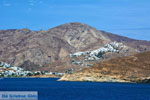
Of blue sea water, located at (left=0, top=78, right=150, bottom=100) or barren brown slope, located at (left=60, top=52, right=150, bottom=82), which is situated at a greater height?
barren brown slope, located at (left=60, top=52, right=150, bottom=82)

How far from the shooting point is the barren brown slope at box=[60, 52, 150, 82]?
176250mm

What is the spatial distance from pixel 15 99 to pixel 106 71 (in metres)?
109

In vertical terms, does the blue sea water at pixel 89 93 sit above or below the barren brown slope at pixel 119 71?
below

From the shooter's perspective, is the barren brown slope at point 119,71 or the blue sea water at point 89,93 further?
the barren brown slope at point 119,71

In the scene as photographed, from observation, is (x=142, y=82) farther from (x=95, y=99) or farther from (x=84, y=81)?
(x=95, y=99)

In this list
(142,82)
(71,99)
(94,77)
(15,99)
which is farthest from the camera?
(94,77)

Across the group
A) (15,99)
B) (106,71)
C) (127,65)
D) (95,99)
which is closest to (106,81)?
(106,71)

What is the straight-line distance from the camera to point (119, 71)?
18062 cm

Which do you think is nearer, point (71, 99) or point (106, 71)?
point (71, 99)

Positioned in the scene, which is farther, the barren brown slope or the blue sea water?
the barren brown slope

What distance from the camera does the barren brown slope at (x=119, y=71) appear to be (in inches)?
6939

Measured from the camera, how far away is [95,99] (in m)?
95.7

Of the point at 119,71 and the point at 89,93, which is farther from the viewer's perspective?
the point at 119,71

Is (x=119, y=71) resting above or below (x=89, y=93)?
above
